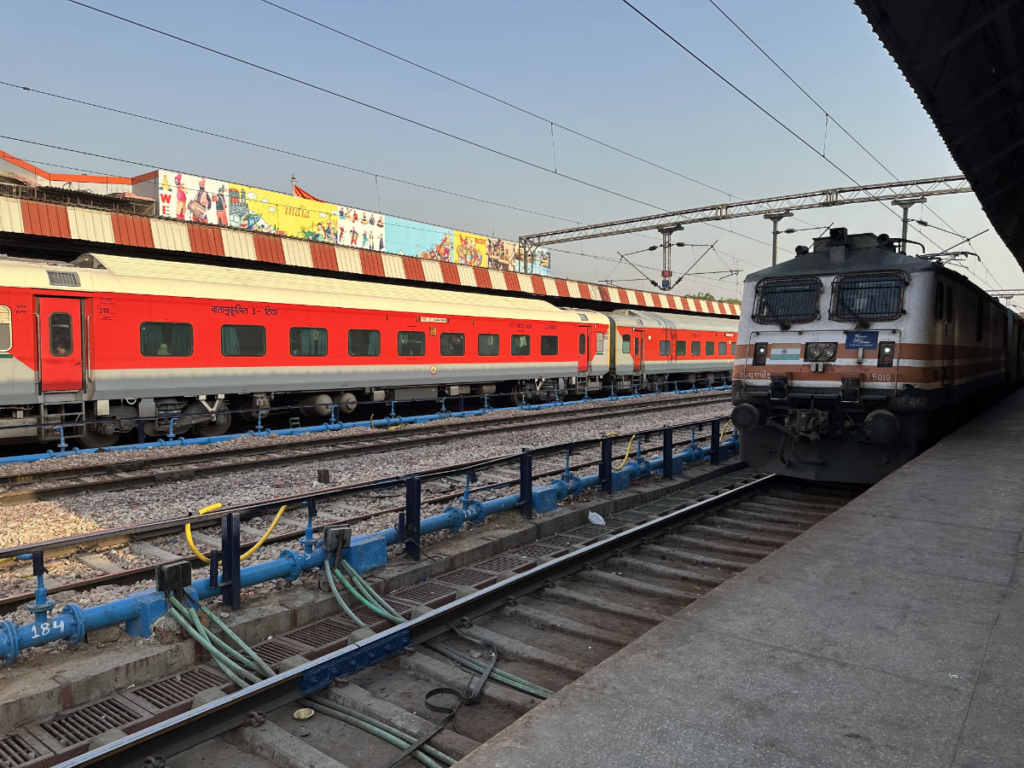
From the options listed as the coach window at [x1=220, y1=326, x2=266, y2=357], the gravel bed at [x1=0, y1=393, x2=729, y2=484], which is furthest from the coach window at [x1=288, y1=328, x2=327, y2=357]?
the gravel bed at [x1=0, y1=393, x2=729, y2=484]

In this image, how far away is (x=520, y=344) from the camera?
2420 centimetres

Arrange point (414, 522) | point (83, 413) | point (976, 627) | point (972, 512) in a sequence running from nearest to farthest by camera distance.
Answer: point (976, 627) → point (414, 522) → point (972, 512) → point (83, 413)

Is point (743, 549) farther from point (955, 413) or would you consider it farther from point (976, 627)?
point (955, 413)

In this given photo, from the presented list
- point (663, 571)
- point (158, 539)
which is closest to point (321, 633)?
point (663, 571)

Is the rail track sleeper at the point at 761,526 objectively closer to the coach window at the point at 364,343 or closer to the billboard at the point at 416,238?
the coach window at the point at 364,343

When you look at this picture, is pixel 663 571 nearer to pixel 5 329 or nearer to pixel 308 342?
pixel 5 329

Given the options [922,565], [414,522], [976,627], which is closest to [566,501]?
[414,522]

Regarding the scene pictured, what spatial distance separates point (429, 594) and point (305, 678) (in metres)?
1.69

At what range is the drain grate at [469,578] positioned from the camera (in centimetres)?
589

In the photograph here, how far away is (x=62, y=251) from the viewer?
63.2 feet

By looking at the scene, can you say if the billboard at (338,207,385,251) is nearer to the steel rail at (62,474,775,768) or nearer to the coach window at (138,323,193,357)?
the coach window at (138,323,193,357)

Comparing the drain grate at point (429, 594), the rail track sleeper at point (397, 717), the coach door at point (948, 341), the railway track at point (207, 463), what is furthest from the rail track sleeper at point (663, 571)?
the railway track at point (207, 463)

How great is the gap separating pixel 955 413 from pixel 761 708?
36.9 feet

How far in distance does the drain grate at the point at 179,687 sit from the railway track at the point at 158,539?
1.05 m
